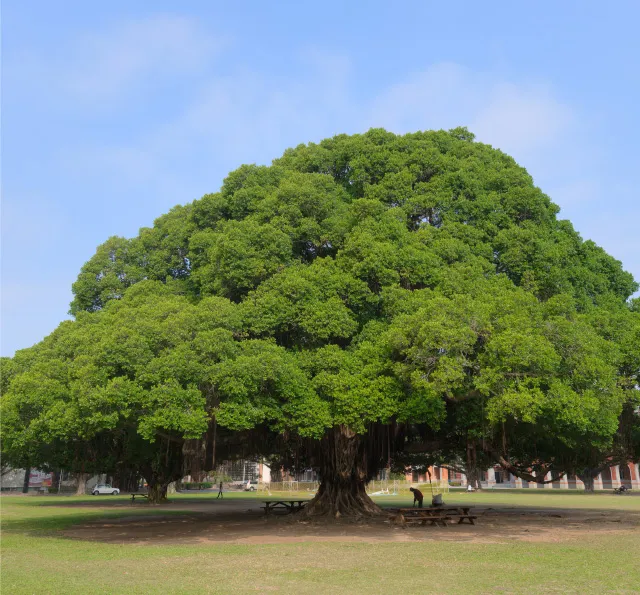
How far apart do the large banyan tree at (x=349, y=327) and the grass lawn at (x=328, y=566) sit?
→ 275 centimetres

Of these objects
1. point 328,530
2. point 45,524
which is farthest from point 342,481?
point 45,524

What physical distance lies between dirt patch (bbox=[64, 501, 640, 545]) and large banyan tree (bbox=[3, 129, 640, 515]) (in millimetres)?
2004

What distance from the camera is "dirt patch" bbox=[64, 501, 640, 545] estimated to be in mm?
15320

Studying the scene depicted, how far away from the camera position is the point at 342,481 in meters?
20.7

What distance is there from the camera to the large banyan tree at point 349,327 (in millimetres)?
14359

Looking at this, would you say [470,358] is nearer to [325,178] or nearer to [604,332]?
[604,332]

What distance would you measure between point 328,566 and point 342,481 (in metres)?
9.95

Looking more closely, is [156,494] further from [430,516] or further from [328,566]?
[328,566]

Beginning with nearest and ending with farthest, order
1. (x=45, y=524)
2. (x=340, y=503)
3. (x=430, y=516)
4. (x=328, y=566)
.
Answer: (x=328, y=566), (x=430, y=516), (x=45, y=524), (x=340, y=503)

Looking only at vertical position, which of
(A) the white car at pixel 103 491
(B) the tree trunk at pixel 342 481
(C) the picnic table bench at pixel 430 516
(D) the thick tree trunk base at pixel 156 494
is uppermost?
(B) the tree trunk at pixel 342 481

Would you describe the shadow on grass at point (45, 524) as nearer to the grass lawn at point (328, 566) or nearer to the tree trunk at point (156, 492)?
the grass lawn at point (328, 566)

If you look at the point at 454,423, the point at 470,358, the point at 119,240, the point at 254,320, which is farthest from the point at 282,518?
the point at 119,240

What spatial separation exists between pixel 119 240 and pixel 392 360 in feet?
40.6

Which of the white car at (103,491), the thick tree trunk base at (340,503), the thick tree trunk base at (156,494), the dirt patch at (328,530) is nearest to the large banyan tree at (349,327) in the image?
the thick tree trunk base at (340,503)
